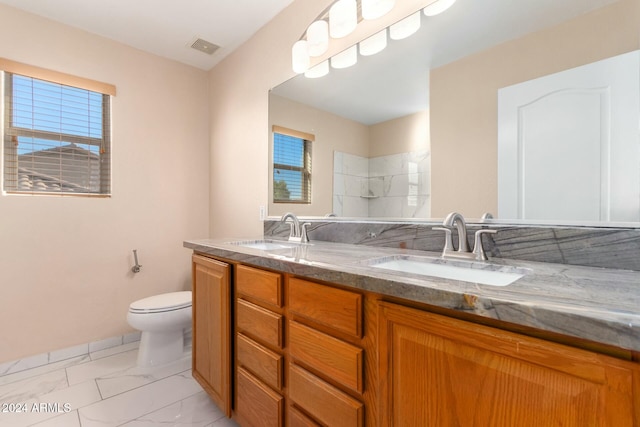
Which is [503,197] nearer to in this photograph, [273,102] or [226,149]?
[273,102]

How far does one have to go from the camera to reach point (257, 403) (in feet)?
4.02

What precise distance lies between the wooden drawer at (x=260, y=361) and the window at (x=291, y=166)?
0.98 metres

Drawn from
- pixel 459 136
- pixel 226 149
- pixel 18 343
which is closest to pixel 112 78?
pixel 226 149

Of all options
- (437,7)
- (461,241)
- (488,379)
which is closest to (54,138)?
(437,7)

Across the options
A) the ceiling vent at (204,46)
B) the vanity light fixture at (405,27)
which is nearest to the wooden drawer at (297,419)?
the vanity light fixture at (405,27)

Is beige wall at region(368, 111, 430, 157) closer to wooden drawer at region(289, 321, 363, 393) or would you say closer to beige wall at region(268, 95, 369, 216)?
beige wall at region(268, 95, 369, 216)

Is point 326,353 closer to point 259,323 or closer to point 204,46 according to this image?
point 259,323

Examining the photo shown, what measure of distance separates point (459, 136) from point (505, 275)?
24.7 inches

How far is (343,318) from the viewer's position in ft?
2.79

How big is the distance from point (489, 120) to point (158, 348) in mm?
2415

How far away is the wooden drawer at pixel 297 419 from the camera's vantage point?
981 mm

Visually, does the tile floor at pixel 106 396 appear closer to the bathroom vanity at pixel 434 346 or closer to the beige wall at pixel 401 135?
the bathroom vanity at pixel 434 346

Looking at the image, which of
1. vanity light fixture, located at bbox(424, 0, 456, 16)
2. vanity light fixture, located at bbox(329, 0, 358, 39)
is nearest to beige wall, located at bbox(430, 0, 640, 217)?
vanity light fixture, located at bbox(424, 0, 456, 16)

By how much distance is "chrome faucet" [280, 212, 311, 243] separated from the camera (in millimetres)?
1801
